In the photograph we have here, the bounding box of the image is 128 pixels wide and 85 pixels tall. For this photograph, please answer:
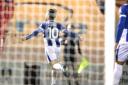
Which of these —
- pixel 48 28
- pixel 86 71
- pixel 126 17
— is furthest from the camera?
pixel 48 28

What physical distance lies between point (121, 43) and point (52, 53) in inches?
60.7

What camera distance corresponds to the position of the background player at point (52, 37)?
598 cm

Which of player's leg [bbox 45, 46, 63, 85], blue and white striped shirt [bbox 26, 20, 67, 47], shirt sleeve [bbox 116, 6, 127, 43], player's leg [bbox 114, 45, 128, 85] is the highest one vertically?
shirt sleeve [bbox 116, 6, 127, 43]

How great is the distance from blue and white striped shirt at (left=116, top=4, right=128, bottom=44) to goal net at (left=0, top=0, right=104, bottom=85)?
199 mm

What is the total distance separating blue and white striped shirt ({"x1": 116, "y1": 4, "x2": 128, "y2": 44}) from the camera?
16.8 feet

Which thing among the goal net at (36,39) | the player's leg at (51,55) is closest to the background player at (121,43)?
the goal net at (36,39)

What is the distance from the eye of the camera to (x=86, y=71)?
5.63 m

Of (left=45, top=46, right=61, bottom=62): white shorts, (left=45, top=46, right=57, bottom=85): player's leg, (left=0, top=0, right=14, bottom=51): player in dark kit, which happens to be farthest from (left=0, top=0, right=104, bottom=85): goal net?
(left=45, top=46, right=61, bottom=62): white shorts

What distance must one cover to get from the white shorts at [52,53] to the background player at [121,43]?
1.24m

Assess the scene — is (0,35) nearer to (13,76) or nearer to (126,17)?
(13,76)

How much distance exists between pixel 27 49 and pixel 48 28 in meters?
0.53

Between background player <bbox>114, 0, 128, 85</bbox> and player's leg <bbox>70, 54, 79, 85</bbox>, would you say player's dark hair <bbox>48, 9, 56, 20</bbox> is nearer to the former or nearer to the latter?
player's leg <bbox>70, 54, 79, 85</bbox>

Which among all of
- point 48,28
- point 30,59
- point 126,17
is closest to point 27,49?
point 30,59

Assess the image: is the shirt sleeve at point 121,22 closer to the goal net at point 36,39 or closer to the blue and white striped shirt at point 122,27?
the blue and white striped shirt at point 122,27
